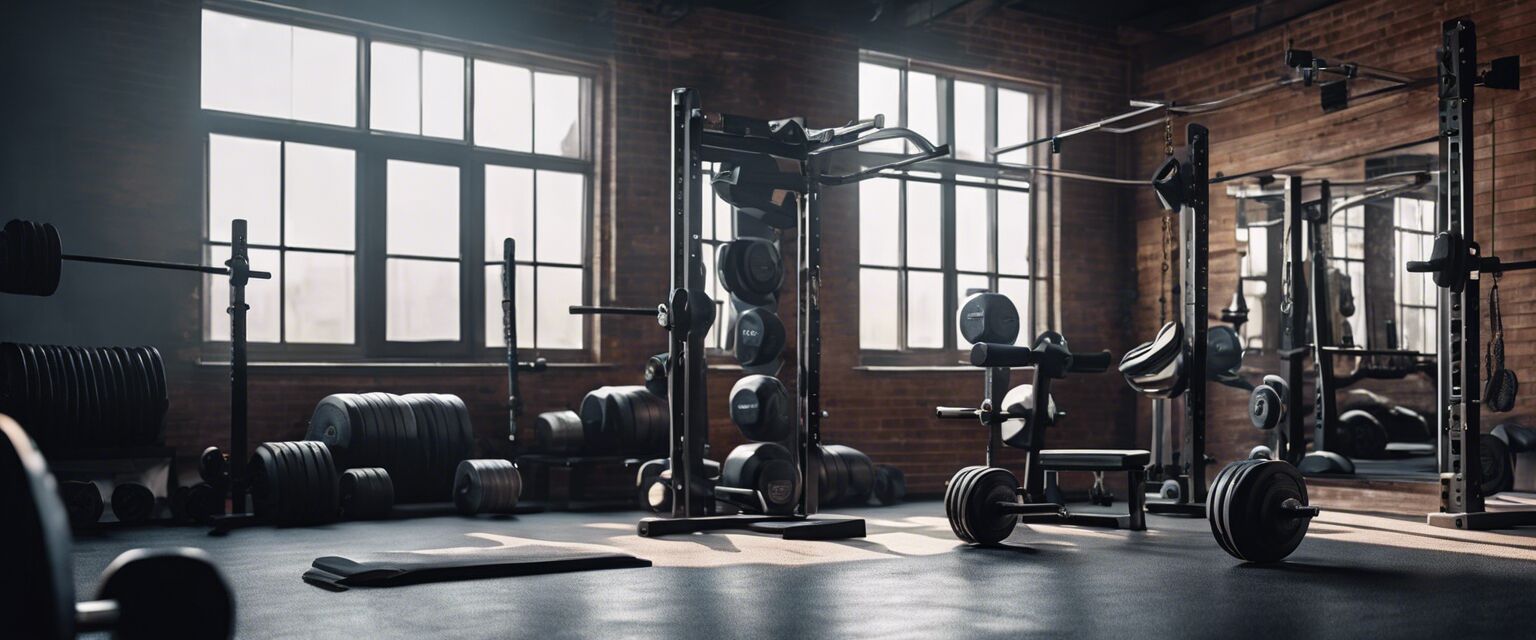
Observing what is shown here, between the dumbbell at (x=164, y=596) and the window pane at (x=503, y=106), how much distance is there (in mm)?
7190

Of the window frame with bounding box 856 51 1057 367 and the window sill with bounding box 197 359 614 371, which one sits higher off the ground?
the window frame with bounding box 856 51 1057 367

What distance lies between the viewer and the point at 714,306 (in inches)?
259

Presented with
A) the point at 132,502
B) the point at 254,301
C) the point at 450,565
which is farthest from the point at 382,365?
the point at 450,565

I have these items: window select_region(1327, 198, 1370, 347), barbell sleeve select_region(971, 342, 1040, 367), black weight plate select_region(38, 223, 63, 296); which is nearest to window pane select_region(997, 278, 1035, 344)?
window select_region(1327, 198, 1370, 347)

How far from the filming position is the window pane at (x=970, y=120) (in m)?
10.3

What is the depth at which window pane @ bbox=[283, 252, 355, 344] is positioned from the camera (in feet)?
26.0

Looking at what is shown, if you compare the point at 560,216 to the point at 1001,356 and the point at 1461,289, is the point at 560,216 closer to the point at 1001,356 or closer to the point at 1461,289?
the point at 1001,356

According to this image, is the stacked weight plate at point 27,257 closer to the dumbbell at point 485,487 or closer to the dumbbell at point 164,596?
the dumbbell at point 485,487

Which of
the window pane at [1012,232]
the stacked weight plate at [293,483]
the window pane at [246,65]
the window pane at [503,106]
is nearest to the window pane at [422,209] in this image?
the window pane at [503,106]

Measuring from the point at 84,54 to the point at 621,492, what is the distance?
4.00 m

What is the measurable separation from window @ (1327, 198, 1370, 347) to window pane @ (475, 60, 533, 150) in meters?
5.45

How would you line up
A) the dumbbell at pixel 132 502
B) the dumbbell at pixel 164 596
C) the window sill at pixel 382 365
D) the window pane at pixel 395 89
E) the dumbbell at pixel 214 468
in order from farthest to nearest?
the window pane at pixel 395 89
the window sill at pixel 382 365
the dumbbell at pixel 214 468
the dumbbell at pixel 132 502
the dumbbell at pixel 164 596

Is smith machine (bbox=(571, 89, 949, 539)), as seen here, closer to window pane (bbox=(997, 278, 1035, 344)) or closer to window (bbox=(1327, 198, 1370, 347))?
window pane (bbox=(997, 278, 1035, 344))

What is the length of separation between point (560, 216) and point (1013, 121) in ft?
12.7
